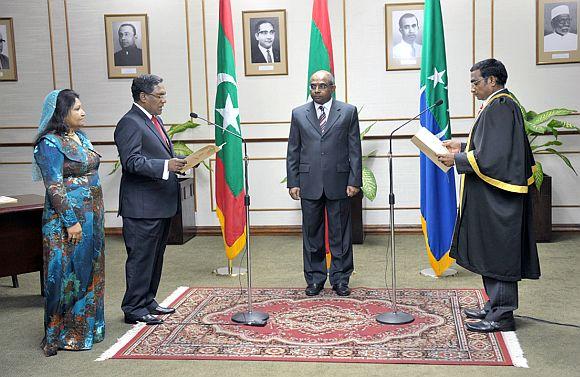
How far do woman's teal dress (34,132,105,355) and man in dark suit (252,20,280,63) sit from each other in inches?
154

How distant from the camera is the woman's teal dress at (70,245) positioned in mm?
4211

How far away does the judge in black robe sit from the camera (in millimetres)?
4453

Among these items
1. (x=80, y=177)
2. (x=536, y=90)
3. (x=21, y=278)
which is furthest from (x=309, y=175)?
(x=536, y=90)

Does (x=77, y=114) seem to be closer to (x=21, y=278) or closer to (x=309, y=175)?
(x=309, y=175)

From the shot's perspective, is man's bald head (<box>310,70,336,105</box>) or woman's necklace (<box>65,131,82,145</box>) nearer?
woman's necklace (<box>65,131,82,145</box>)

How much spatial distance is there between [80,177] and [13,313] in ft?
5.40

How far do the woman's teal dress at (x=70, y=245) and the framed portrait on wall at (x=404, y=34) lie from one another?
4.31 metres

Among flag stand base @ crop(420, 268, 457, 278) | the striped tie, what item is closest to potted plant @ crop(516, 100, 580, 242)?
flag stand base @ crop(420, 268, 457, 278)

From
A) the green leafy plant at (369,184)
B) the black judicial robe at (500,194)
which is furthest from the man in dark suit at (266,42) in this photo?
the black judicial robe at (500,194)

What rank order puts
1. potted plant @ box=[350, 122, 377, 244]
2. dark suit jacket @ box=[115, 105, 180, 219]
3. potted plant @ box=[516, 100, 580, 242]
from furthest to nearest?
potted plant @ box=[350, 122, 377, 244], potted plant @ box=[516, 100, 580, 242], dark suit jacket @ box=[115, 105, 180, 219]

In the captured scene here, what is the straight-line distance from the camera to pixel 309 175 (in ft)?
18.1

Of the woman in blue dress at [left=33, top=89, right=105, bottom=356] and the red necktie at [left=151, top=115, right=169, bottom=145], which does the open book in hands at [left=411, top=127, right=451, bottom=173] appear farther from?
the woman in blue dress at [left=33, top=89, right=105, bottom=356]

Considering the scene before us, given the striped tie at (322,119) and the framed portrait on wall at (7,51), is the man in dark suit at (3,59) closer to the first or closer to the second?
the framed portrait on wall at (7,51)

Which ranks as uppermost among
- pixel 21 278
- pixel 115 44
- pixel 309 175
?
pixel 115 44
